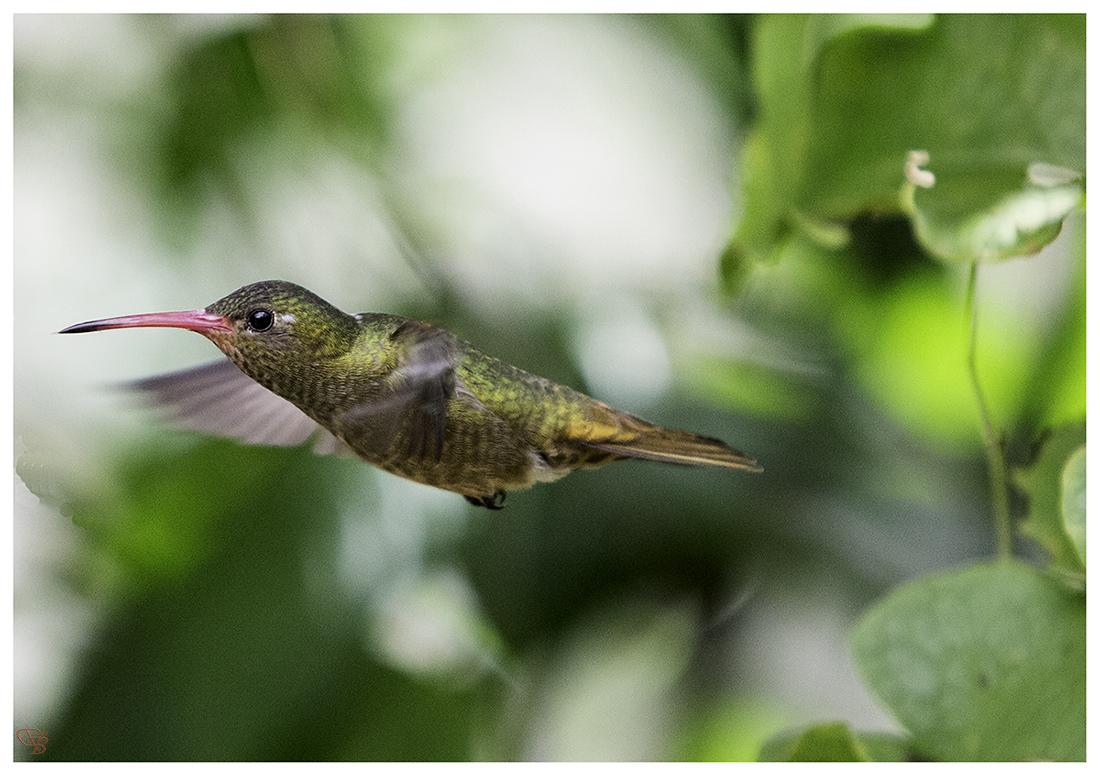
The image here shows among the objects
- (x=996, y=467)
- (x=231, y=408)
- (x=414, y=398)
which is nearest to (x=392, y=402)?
(x=414, y=398)

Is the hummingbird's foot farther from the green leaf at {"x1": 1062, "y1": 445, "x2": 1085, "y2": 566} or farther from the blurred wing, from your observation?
the green leaf at {"x1": 1062, "y1": 445, "x2": 1085, "y2": 566}

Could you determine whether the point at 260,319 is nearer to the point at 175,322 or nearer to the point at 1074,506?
the point at 175,322

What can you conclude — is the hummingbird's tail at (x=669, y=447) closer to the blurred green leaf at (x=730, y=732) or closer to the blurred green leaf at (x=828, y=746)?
the blurred green leaf at (x=828, y=746)

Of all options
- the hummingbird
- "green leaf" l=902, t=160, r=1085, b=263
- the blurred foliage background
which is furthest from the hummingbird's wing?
"green leaf" l=902, t=160, r=1085, b=263

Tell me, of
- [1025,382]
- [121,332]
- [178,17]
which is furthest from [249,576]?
[1025,382]

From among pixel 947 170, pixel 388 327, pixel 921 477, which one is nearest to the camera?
pixel 388 327

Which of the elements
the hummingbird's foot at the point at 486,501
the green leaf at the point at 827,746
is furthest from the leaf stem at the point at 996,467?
the hummingbird's foot at the point at 486,501
